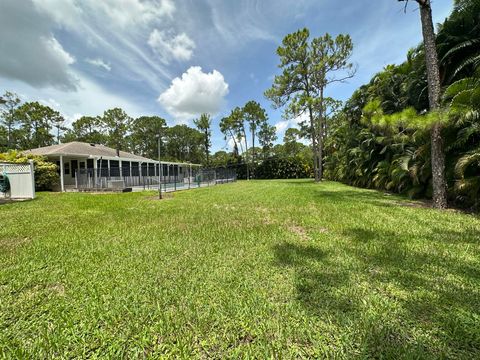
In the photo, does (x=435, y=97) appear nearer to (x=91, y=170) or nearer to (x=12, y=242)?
(x=12, y=242)

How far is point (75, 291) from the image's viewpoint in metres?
2.46

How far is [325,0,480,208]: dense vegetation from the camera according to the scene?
6.09 m

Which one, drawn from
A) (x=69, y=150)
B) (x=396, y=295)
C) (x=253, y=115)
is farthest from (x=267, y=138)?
(x=396, y=295)

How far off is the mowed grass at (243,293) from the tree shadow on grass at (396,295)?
1cm

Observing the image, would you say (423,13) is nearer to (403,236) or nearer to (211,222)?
(403,236)

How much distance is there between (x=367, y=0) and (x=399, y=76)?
4762 mm

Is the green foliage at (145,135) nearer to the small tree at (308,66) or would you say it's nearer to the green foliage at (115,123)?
the green foliage at (115,123)

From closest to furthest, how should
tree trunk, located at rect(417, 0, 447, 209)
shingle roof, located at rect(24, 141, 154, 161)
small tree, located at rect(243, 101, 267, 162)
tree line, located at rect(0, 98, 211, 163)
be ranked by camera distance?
1. tree trunk, located at rect(417, 0, 447, 209)
2. shingle roof, located at rect(24, 141, 154, 161)
3. tree line, located at rect(0, 98, 211, 163)
4. small tree, located at rect(243, 101, 267, 162)

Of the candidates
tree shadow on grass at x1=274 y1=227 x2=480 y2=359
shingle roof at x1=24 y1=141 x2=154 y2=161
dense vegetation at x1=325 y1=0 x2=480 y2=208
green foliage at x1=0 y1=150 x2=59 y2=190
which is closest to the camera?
tree shadow on grass at x1=274 y1=227 x2=480 y2=359

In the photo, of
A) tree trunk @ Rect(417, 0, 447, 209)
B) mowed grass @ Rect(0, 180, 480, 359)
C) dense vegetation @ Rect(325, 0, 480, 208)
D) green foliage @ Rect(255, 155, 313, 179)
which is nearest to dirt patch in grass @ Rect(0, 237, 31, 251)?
mowed grass @ Rect(0, 180, 480, 359)

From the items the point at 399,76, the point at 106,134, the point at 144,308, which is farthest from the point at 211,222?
the point at 106,134

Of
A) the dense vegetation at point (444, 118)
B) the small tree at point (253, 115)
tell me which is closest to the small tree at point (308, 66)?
the dense vegetation at point (444, 118)

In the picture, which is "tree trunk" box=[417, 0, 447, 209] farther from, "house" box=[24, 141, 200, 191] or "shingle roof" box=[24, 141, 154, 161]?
"shingle roof" box=[24, 141, 154, 161]

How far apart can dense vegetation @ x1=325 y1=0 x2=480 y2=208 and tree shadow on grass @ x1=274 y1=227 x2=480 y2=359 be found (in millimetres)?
4266
